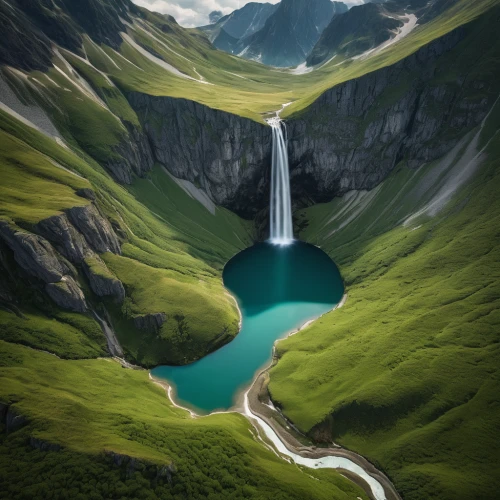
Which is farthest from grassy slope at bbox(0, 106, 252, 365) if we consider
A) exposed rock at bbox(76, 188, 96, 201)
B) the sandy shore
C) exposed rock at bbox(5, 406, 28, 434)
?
exposed rock at bbox(5, 406, 28, 434)

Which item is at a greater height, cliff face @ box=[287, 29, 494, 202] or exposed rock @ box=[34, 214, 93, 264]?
cliff face @ box=[287, 29, 494, 202]

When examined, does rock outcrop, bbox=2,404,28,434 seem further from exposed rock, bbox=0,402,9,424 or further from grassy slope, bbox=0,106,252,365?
grassy slope, bbox=0,106,252,365

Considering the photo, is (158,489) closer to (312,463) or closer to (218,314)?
(312,463)

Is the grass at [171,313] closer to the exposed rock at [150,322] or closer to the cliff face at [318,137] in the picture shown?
the exposed rock at [150,322]

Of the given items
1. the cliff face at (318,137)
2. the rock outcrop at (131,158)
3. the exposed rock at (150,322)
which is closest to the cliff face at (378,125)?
the cliff face at (318,137)

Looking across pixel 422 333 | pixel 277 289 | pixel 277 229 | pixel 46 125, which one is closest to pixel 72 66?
pixel 46 125
